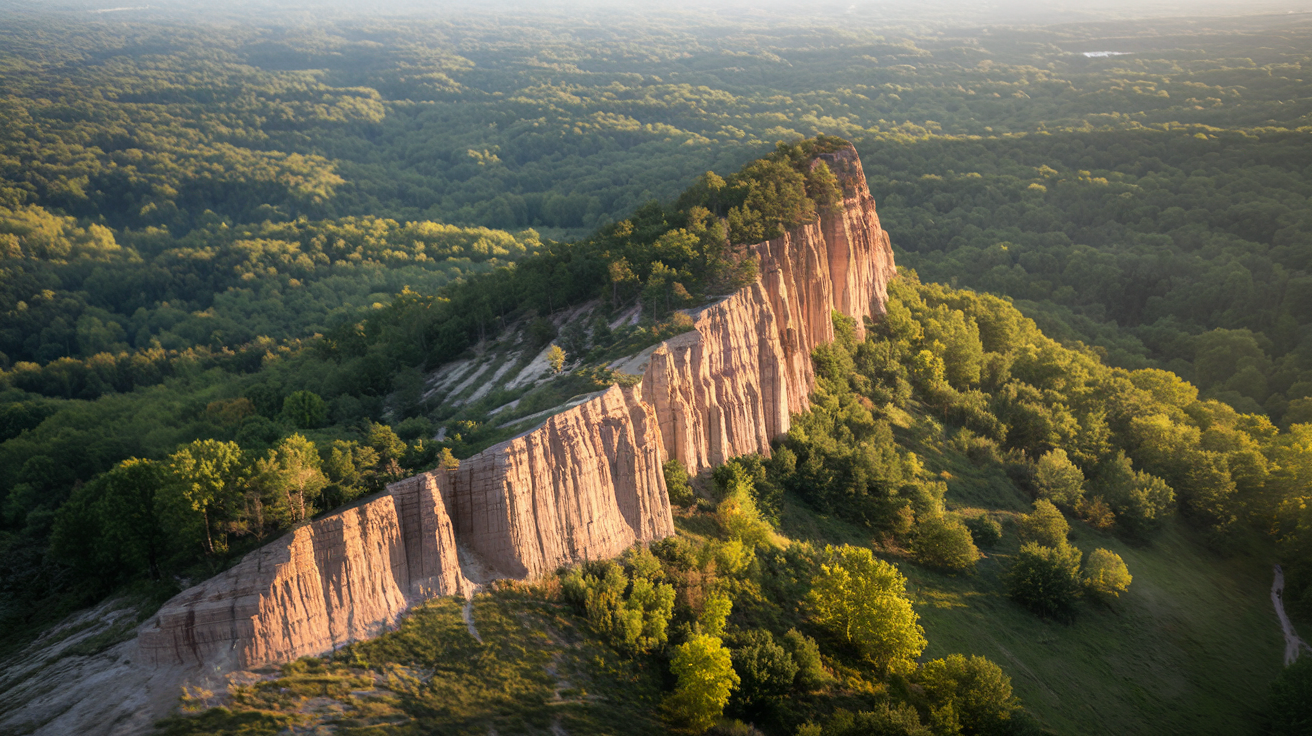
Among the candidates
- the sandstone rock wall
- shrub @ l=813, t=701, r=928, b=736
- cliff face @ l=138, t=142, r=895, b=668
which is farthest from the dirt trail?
the sandstone rock wall

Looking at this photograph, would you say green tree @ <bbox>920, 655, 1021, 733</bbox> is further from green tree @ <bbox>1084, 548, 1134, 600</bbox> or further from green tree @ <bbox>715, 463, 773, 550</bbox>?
green tree @ <bbox>1084, 548, 1134, 600</bbox>

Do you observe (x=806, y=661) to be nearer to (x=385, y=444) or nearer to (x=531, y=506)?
(x=531, y=506)

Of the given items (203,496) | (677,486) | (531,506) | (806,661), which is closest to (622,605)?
(531,506)

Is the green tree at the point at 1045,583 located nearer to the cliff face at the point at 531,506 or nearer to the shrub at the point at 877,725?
the cliff face at the point at 531,506

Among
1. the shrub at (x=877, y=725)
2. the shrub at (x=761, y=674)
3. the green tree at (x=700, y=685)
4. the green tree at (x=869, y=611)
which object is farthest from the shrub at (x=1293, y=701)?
the green tree at (x=700, y=685)

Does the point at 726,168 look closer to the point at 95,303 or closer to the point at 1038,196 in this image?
the point at 1038,196

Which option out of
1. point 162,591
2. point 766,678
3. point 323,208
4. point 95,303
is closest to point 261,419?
point 162,591
